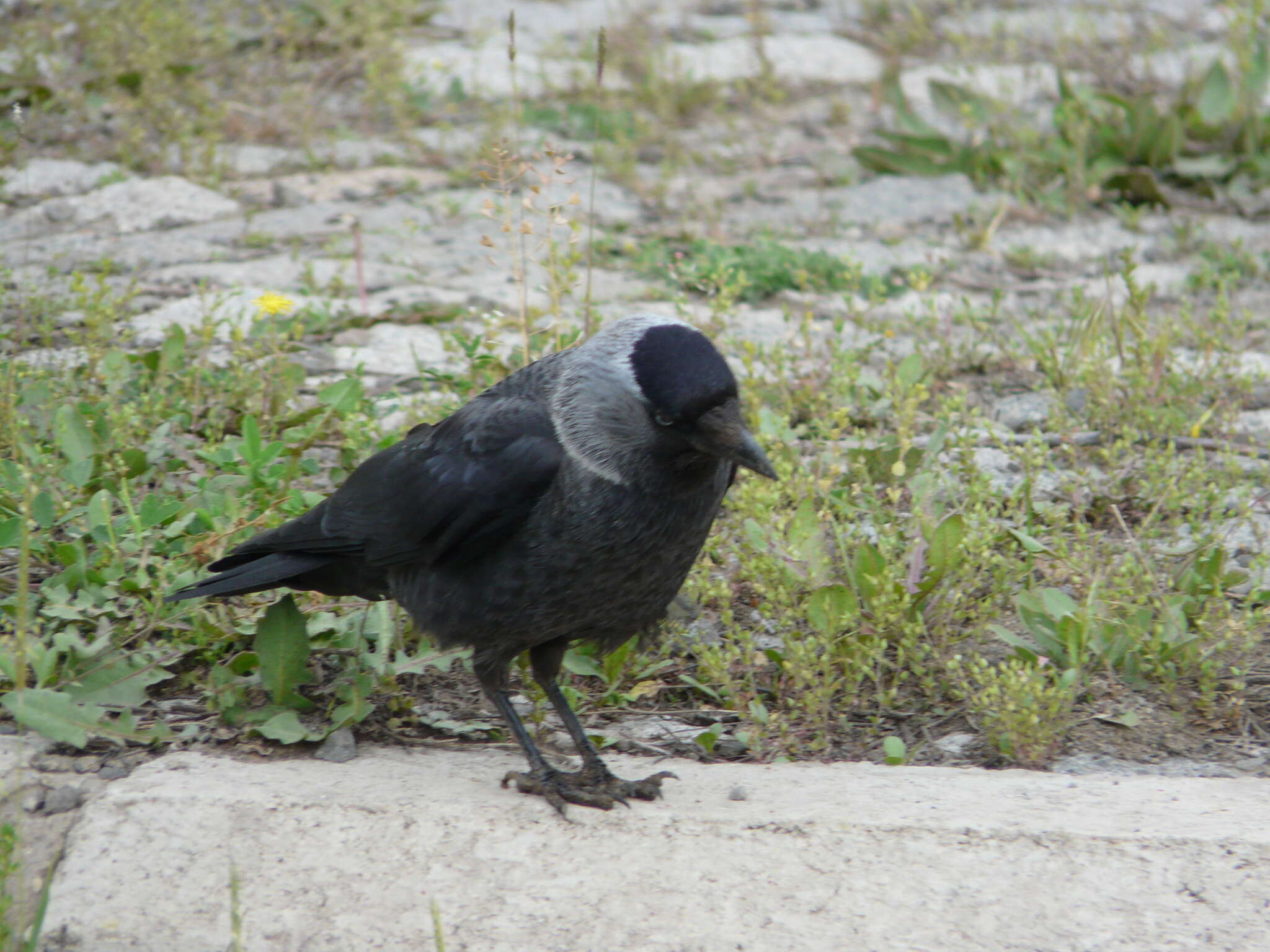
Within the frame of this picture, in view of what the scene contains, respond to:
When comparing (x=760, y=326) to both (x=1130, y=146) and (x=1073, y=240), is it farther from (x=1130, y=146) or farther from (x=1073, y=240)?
(x=1130, y=146)

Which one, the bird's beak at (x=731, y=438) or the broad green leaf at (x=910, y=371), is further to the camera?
the broad green leaf at (x=910, y=371)

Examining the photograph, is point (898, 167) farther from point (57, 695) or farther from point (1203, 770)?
point (57, 695)

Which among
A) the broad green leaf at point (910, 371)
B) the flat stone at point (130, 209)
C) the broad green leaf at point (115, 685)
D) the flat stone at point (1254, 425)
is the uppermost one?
the flat stone at point (130, 209)

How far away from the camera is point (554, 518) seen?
2.91 m

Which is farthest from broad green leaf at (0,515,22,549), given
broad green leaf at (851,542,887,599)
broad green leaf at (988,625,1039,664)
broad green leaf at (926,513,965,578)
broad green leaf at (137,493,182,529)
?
broad green leaf at (988,625,1039,664)

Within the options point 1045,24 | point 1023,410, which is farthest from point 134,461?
point 1045,24

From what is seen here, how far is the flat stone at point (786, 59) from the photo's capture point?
8.45m

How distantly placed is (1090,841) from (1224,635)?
1.05 meters

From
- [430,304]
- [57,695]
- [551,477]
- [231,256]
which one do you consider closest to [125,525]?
[57,695]

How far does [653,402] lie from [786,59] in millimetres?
6531

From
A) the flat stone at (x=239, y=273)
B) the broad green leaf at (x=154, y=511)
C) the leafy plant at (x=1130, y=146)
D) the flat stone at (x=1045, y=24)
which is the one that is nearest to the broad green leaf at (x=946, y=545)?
the broad green leaf at (x=154, y=511)

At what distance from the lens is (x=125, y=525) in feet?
11.5

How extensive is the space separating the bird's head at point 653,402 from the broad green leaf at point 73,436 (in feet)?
5.29

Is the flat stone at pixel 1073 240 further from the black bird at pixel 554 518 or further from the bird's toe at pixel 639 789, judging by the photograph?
the bird's toe at pixel 639 789
